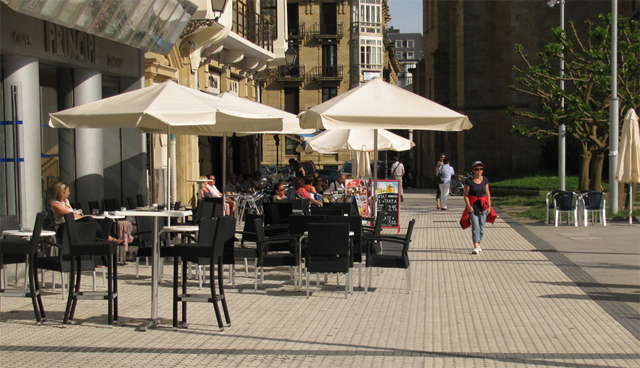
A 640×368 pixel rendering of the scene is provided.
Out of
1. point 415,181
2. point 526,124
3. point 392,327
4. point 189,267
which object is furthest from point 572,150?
point 392,327

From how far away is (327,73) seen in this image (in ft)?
200

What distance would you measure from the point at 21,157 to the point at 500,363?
7.88 meters

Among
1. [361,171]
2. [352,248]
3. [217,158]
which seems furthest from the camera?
[217,158]

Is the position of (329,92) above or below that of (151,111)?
above

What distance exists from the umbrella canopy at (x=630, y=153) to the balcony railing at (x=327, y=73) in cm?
4274

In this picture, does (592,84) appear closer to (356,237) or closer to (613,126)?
(613,126)

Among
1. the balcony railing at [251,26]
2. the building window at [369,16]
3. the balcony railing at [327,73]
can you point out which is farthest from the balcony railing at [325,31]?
the balcony railing at [251,26]

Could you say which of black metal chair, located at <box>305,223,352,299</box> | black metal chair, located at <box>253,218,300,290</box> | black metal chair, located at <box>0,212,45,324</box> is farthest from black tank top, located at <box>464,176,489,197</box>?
black metal chair, located at <box>0,212,45,324</box>

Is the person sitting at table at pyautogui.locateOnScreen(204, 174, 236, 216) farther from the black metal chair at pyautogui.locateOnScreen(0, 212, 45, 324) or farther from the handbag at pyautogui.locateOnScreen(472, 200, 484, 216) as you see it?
the black metal chair at pyautogui.locateOnScreen(0, 212, 45, 324)

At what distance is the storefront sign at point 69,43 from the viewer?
12.4 meters

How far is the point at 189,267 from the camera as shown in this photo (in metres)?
11.2

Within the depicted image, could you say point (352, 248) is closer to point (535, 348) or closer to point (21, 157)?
point (535, 348)

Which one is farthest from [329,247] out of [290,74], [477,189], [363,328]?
[290,74]

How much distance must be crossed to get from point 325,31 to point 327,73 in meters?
3.33
